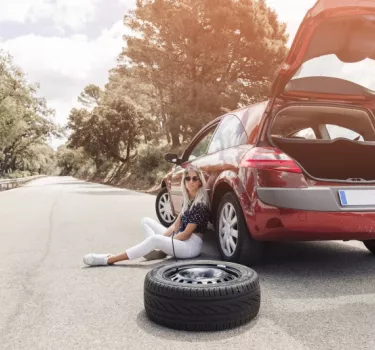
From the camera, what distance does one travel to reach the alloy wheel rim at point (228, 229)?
472 centimetres

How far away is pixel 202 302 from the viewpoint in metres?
2.99

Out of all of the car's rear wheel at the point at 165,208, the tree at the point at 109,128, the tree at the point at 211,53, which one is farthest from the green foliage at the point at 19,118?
the car's rear wheel at the point at 165,208

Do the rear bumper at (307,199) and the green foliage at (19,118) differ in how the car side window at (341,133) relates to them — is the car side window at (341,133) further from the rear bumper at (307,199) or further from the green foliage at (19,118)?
the green foliage at (19,118)

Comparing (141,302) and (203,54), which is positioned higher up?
(203,54)

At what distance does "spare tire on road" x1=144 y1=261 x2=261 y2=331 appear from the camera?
2973 mm

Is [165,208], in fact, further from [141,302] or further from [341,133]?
[141,302]

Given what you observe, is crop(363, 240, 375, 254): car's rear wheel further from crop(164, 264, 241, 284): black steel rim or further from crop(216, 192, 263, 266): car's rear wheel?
crop(164, 264, 241, 284): black steel rim

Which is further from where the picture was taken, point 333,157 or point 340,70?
point 333,157

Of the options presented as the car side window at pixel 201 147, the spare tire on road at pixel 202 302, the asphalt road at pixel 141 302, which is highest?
the car side window at pixel 201 147

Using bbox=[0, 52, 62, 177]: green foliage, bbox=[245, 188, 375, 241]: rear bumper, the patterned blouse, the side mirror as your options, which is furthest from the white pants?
bbox=[0, 52, 62, 177]: green foliage

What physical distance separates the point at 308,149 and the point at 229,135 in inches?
35.0

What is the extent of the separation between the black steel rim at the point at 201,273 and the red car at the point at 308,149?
2.63ft

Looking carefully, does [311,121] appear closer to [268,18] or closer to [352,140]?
[352,140]

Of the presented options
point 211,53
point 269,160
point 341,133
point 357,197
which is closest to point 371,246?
point 341,133
